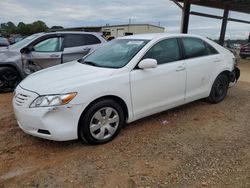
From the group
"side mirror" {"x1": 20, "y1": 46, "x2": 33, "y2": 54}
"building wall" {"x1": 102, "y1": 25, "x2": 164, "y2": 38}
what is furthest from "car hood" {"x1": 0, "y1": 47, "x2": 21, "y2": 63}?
"building wall" {"x1": 102, "y1": 25, "x2": 164, "y2": 38}

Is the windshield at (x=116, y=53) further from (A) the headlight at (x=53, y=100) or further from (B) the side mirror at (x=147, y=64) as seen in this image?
(A) the headlight at (x=53, y=100)

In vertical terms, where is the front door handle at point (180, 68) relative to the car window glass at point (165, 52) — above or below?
below

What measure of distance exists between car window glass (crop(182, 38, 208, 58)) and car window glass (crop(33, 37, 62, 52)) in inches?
149

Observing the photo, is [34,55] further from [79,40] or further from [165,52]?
[165,52]

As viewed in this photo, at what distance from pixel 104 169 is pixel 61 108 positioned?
941 mm

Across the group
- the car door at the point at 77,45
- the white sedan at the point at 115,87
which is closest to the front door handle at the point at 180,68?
the white sedan at the point at 115,87

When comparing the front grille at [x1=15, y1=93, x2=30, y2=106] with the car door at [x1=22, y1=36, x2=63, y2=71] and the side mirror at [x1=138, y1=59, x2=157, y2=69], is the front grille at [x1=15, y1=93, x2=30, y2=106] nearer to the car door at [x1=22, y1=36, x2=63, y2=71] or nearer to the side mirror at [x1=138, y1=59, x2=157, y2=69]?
the side mirror at [x1=138, y1=59, x2=157, y2=69]

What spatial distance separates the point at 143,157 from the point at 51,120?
51.0 inches

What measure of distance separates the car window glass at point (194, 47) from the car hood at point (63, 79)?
69.8 inches

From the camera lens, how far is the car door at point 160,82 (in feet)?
13.0

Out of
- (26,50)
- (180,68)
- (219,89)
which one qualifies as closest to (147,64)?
(180,68)

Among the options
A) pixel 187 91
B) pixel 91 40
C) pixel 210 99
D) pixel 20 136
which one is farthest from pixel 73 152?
pixel 91 40

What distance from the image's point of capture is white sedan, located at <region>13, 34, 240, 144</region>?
3.32 meters

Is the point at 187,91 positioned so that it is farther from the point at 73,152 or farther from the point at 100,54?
the point at 73,152
